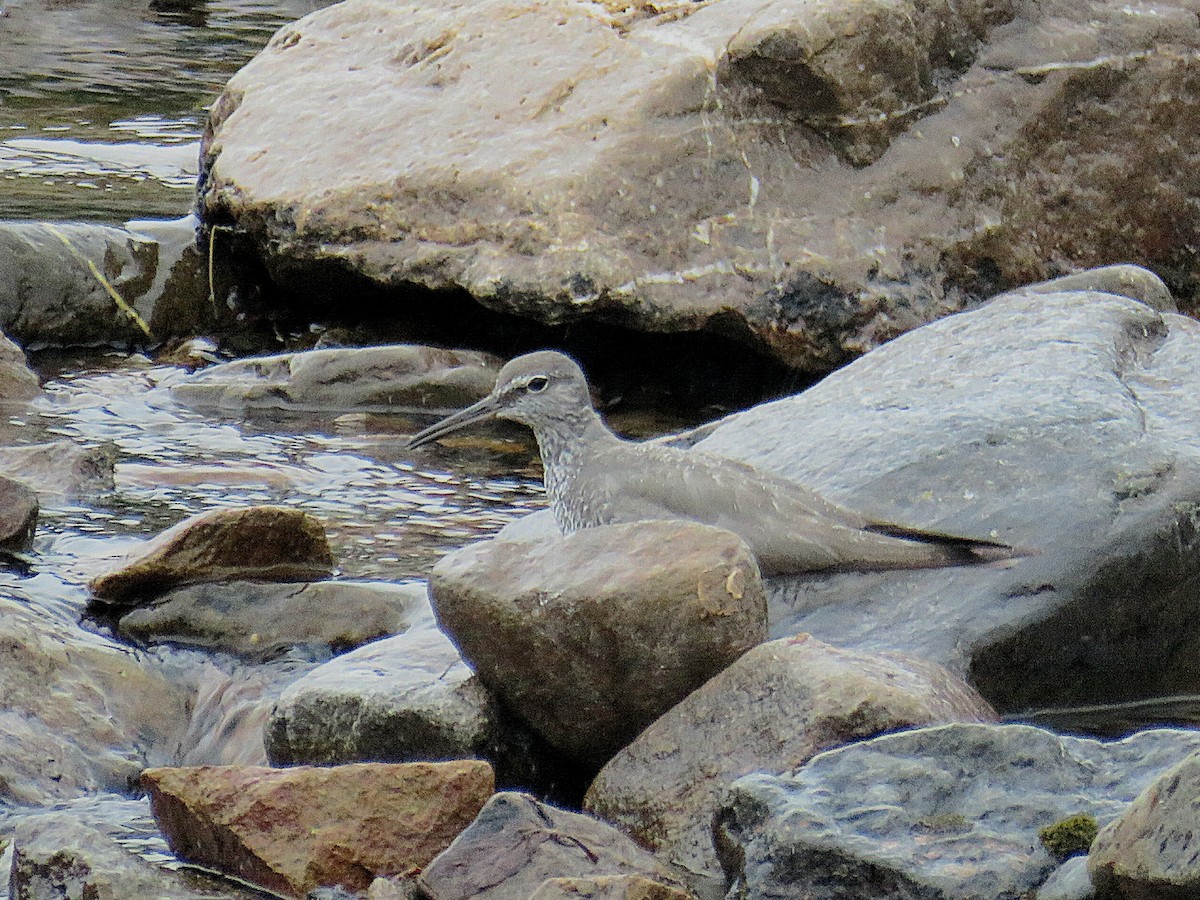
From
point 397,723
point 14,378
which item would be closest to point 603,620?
point 397,723

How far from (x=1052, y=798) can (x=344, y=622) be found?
2951 mm

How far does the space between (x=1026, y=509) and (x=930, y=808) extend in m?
1.92

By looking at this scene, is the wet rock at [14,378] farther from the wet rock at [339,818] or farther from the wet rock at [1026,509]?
the wet rock at [339,818]

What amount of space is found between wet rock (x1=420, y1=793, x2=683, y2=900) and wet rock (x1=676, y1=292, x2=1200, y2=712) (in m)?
1.43

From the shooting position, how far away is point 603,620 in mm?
4316

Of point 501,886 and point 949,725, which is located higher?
point 949,725

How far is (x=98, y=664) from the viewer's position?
5.53 metres

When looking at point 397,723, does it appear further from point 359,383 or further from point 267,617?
point 359,383

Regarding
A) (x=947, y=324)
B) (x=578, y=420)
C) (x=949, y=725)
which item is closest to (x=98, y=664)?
(x=578, y=420)

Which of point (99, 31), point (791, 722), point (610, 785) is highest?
point (791, 722)

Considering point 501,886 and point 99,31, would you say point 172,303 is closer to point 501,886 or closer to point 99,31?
point 501,886

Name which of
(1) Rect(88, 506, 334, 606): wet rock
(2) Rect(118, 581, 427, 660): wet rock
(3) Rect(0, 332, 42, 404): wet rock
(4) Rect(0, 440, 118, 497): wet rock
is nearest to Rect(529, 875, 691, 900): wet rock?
(2) Rect(118, 581, 427, 660): wet rock

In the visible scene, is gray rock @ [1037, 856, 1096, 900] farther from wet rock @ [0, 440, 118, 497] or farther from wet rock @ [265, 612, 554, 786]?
wet rock @ [0, 440, 118, 497]

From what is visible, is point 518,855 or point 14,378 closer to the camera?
point 518,855
